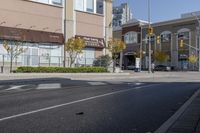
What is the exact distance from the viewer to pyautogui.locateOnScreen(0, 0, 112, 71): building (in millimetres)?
44469

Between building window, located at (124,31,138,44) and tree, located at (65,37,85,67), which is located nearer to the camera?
tree, located at (65,37,85,67)

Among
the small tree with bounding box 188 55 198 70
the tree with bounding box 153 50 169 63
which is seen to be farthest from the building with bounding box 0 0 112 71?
the tree with bounding box 153 50 169 63

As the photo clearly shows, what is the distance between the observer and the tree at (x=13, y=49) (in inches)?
1657

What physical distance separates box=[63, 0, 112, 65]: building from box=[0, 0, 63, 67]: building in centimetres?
184

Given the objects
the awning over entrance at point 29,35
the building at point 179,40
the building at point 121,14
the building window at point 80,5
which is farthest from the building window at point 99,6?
the building at point 121,14

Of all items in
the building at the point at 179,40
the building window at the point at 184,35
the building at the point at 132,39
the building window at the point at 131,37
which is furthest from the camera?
the building window at the point at 131,37

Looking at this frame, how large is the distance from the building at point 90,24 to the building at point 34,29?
6.02ft

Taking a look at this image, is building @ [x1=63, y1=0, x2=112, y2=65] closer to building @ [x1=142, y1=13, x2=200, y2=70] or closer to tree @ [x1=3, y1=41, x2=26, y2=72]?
tree @ [x1=3, y1=41, x2=26, y2=72]

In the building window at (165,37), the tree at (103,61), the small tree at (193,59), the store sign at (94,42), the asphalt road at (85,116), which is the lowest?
the asphalt road at (85,116)

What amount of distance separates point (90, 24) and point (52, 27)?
22.7 feet

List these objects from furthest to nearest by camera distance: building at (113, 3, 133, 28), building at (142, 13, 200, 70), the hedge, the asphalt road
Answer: building at (113, 3, 133, 28), building at (142, 13, 200, 70), the hedge, the asphalt road

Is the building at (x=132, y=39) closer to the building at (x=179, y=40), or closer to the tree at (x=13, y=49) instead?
the building at (x=179, y=40)

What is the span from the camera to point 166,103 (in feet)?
49.8

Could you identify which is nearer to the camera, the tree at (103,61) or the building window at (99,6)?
the tree at (103,61)
